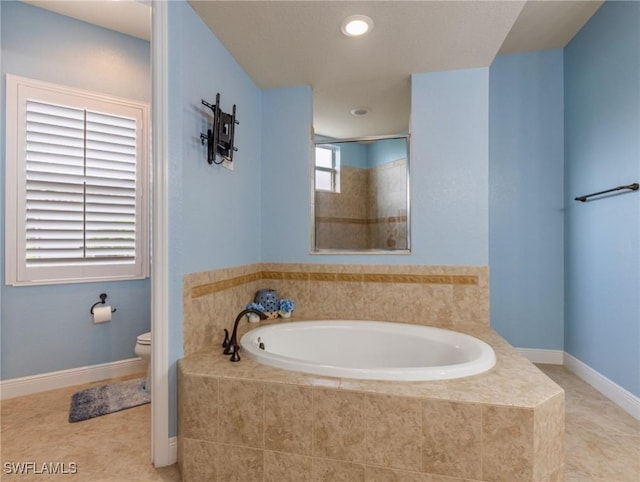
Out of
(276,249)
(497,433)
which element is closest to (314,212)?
(276,249)

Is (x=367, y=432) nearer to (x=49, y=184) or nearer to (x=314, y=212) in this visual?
(x=314, y=212)

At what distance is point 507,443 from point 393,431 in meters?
0.41

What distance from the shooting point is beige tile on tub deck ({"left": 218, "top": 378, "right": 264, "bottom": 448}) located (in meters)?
1.48

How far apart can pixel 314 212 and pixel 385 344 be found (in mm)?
1113

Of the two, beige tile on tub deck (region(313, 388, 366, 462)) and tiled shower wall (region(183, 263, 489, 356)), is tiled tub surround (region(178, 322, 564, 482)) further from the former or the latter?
tiled shower wall (region(183, 263, 489, 356))

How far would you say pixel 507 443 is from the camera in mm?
1262

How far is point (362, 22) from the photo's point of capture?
192 cm

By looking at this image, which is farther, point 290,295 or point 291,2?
point 290,295

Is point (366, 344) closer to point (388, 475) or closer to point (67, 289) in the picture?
point (388, 475)

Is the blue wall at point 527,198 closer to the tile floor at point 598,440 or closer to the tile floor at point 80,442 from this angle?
the tile floor at point 598,440

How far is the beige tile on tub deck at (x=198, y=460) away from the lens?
1.52 m

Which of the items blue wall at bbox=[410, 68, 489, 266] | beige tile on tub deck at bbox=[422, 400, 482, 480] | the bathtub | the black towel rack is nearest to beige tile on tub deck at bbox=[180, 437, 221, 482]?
the bathtub

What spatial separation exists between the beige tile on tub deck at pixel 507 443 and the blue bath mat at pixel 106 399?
207 cm

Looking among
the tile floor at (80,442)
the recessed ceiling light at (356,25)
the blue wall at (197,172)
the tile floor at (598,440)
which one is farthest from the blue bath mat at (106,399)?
the recessed ceiling light at (356,25)
